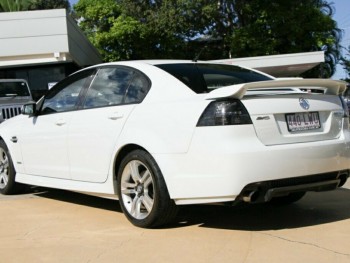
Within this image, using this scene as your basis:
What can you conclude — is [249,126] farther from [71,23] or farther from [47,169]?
[71,23]

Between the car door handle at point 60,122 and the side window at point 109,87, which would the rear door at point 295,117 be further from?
the car door handle at point 60,122

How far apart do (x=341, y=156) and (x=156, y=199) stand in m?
1.73

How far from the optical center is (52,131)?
6180 millimetres

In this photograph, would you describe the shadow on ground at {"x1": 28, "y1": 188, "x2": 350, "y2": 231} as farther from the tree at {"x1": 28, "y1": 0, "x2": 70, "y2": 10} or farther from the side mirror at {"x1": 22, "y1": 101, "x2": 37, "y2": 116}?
the tree at {"x1": 28, "y1": 0, "x2": 70, "y2": 10}

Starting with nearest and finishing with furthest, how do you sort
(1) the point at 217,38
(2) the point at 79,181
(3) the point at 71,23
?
(2) the point at 79,181 → (3) the point at 71,23 → (1) the point at 217,38

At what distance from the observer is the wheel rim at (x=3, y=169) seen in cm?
731

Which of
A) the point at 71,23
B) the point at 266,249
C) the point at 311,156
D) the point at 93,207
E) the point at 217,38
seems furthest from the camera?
the point at 217,38

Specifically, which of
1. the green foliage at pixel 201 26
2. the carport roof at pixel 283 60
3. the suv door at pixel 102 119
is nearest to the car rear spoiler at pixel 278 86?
the suv door at pixel 102 119

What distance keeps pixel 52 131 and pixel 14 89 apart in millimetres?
8860

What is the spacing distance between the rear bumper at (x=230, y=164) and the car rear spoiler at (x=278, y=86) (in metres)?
0.28

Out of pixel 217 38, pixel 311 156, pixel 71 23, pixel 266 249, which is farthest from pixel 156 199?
pixel 217 38

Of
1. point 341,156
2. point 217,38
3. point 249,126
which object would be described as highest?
point 249,126

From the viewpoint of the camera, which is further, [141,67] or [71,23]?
[71,23]

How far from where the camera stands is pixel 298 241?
450cm
